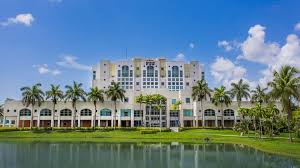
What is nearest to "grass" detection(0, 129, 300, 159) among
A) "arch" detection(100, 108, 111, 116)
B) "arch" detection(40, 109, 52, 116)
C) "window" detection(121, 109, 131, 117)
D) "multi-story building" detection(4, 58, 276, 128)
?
"multi-story building" detection(4, 58, 276, 128)

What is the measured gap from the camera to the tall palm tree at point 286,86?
51.6 meters

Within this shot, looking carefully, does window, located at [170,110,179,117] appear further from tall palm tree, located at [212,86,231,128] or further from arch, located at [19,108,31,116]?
arch, located at [19,108,31,116]

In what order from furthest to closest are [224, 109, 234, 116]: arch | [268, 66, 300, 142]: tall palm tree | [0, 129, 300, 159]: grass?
[224, 109, 234, 116]: arch, [0, 129, 300, 159]: grass, [268, 66, 300, 142]: tall palm tree

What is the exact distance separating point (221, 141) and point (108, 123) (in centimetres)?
4813

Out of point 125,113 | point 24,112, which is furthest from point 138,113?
point 24,112

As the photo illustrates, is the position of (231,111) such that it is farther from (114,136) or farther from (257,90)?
(114,136)

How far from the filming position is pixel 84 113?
96.9 m

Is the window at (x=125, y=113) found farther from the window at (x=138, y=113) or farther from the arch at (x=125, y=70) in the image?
the arch at (x=125, y=70)

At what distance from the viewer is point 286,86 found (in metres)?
51.3

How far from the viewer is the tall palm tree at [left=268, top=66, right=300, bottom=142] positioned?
51562 mm

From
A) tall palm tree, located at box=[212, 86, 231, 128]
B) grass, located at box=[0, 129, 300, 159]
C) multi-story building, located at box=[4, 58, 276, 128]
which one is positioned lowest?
grass, located at box=[0, 129, 300, 159]

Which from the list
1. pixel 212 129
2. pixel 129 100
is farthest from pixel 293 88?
pixel 129 100

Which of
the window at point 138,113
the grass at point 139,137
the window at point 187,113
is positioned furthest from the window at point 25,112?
the window at point 187,113

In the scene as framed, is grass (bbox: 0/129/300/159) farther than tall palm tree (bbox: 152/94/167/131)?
No
